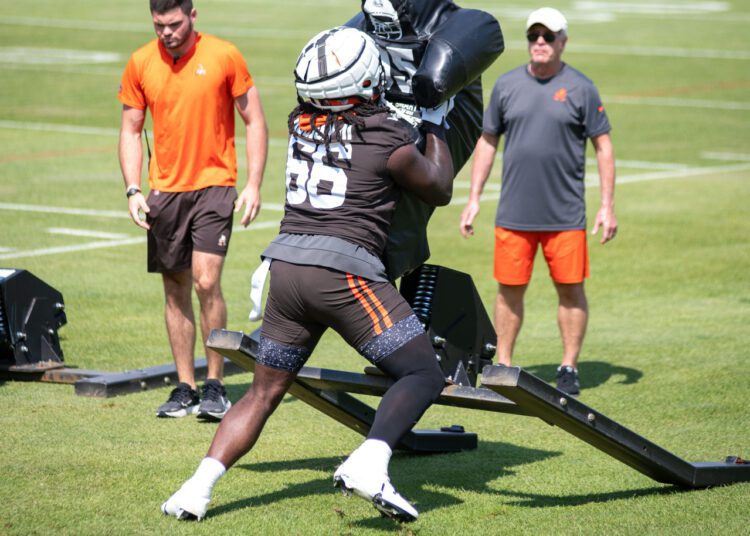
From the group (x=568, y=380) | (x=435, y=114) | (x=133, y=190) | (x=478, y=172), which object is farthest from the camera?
(x=478, y=172)

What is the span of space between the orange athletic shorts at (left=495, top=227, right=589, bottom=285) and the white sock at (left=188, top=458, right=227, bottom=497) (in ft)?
12.1

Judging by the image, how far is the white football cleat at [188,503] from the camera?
18.7 ft

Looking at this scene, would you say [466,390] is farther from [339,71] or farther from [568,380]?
[568,380]

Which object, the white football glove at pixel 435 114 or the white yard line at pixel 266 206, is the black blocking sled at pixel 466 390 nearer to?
the white football glove at pixel 435 114

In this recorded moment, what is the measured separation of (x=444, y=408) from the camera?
836cm

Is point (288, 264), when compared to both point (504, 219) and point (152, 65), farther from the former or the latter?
point (504, 219)

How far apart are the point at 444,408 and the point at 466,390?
2.27 m

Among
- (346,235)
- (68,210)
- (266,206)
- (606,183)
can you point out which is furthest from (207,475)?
(266,206)

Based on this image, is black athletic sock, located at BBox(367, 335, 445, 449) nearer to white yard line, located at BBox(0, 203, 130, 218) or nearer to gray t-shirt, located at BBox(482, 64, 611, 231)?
gray t-shirt, located at BBox(482, 64, 611, 231)

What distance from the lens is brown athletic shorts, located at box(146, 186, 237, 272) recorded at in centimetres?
803

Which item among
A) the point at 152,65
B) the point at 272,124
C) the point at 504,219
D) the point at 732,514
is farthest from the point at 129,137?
the point at 272,124

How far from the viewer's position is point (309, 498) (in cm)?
628

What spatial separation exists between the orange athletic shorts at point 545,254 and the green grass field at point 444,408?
766 millimetres

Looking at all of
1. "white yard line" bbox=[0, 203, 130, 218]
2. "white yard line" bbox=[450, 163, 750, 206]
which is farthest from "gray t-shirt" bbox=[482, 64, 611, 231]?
"white yard line" bbox=[450, 163, 750, 206]
